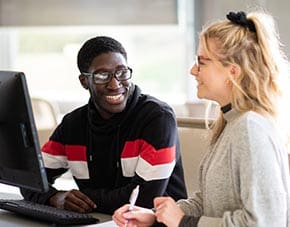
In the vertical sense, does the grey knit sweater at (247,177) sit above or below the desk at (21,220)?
above

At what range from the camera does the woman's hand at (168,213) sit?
1708 millimetres

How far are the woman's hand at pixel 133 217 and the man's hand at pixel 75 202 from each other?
0.94 ft

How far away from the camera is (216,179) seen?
168 centimetres

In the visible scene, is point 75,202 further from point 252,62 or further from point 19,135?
point 252,62

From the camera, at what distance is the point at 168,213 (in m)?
1.73

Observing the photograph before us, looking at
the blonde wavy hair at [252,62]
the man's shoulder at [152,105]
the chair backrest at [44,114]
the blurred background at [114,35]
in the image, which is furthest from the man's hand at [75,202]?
the blurred background at [114,35]

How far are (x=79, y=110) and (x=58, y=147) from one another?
16 centimetres

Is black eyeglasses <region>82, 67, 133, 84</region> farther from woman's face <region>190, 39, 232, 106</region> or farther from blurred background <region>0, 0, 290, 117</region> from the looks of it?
blurred background <region>0, 0, 290, 117</region>

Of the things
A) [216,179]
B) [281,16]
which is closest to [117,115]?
[216,179]

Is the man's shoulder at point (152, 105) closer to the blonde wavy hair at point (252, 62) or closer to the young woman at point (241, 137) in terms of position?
the young woman at point (241, 137)

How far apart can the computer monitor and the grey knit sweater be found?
16.5 inches

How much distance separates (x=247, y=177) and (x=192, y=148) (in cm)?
95

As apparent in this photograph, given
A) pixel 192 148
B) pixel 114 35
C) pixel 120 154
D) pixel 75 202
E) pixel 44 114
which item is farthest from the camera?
pixel 114 35

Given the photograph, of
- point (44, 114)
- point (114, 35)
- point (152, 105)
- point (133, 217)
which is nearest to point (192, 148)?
point (152, 105)
